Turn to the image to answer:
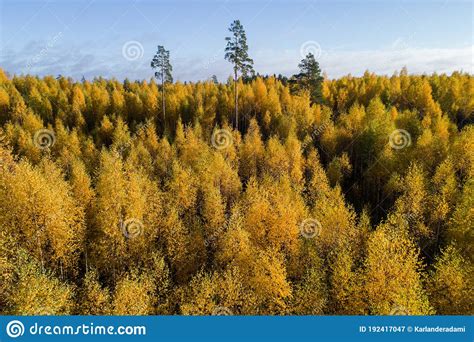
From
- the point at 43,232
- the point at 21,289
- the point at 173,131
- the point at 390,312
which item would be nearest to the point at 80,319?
the point at 21,289

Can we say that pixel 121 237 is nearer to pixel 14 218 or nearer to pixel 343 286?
pixel 14 218

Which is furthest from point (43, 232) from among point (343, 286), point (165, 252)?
point (343, 286)

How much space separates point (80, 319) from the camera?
17.6m

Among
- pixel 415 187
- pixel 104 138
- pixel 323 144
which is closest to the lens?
pixel 415 187

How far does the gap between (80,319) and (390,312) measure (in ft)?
73.7

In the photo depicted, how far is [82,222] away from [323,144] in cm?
5018

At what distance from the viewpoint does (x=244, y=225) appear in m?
41.0

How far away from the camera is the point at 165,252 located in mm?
41875

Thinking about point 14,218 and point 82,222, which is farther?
point 82,222

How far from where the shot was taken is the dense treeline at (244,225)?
3033 centimetres

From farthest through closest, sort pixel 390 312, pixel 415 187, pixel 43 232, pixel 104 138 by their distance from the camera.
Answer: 1. pixel 104 138
2. pixel 415 187
3. pixel 43 232
4. pixel 390 312

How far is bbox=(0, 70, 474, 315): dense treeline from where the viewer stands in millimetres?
30328

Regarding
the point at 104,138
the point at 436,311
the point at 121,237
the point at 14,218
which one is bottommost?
the point at 436,311

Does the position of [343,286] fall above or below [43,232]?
below
